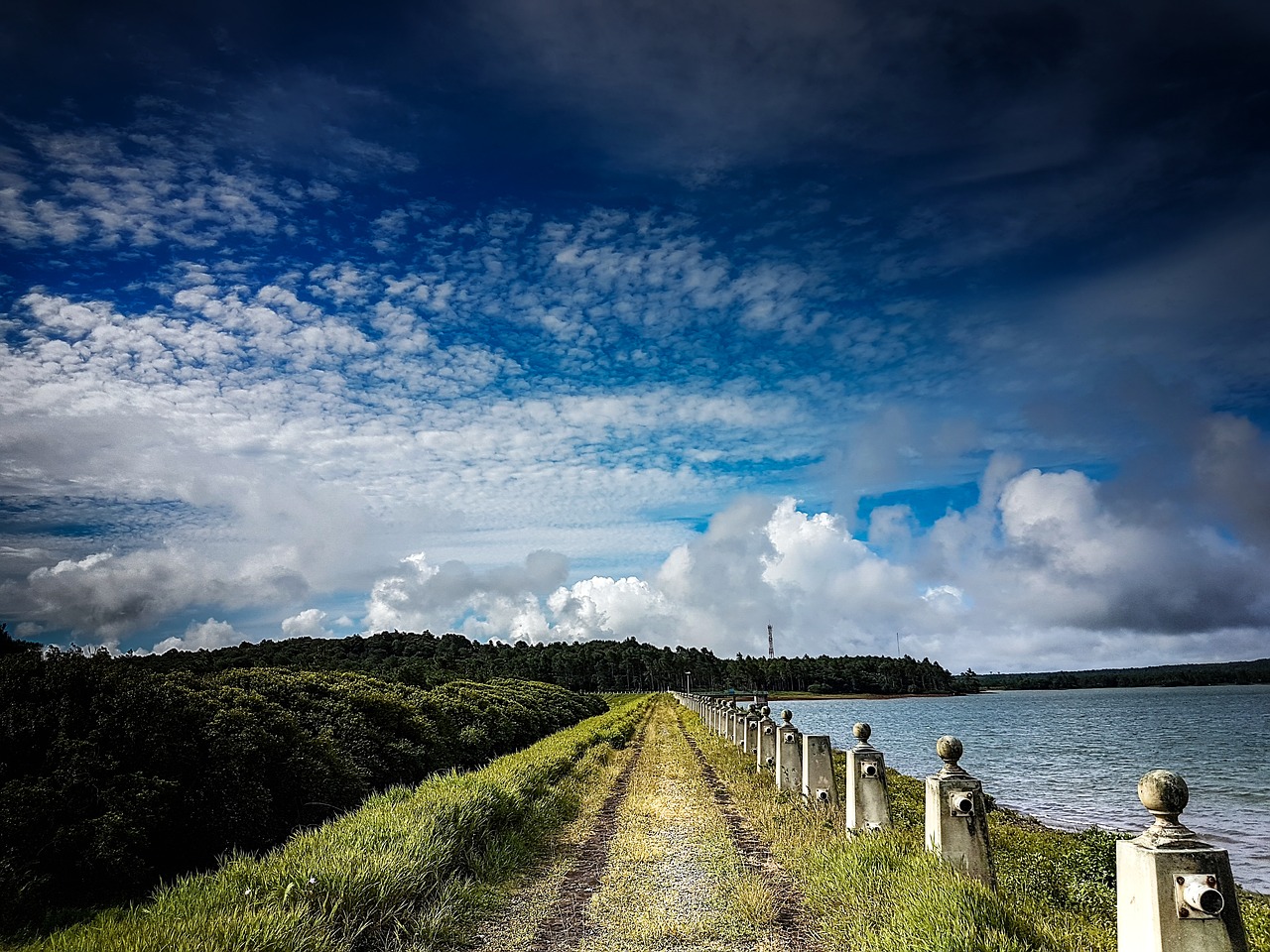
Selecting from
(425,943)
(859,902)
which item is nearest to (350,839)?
(425,943)

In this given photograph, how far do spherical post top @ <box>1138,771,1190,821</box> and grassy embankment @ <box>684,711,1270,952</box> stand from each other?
1392 millimetres

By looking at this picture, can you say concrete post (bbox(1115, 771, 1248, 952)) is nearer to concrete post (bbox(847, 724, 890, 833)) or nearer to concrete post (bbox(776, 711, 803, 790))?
concrete post (bbox(847, 724, 890, 833))

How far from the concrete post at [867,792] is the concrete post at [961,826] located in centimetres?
211

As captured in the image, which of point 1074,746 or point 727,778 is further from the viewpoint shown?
point 1074,746

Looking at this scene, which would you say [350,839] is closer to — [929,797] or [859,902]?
[859,902]

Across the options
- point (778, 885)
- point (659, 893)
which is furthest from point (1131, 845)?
point (659, 893)

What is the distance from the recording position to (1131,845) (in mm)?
3877

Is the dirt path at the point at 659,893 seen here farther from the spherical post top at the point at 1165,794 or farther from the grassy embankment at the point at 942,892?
the spherical post top at the point at 1165,794

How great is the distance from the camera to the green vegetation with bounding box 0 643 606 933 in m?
6.44

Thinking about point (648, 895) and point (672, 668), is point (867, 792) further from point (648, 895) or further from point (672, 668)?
point (672, 668)

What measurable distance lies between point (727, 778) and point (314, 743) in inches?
311

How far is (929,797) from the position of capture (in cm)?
644

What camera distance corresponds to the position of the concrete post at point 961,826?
19.7 ft

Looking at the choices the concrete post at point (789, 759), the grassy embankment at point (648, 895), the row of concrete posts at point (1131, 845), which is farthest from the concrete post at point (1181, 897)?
the concrete post at point (789, 759)
